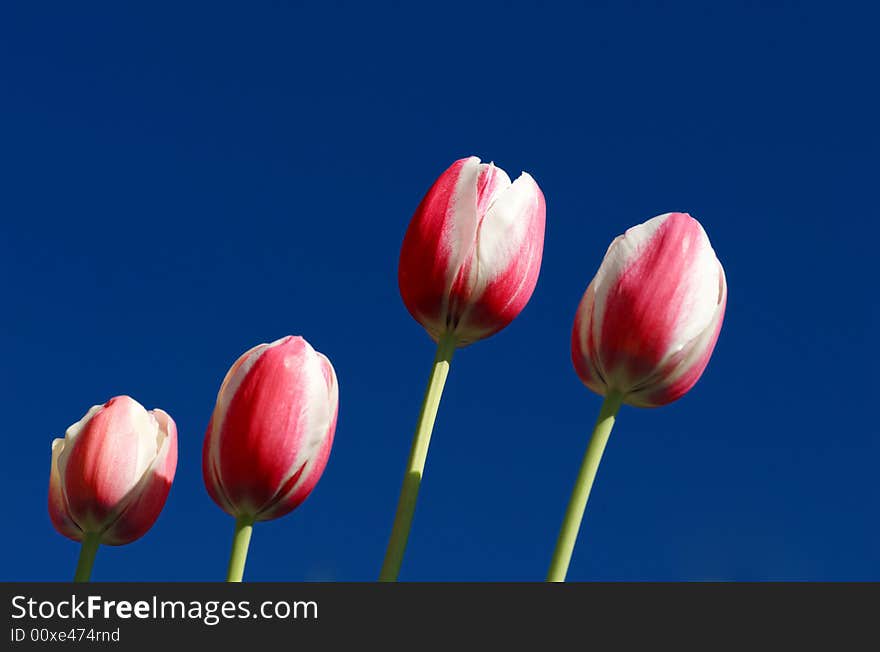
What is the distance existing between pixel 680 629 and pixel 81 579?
698mm

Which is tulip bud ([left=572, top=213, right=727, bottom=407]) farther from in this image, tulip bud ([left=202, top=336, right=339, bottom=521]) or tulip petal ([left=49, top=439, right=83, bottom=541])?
tulip petal ([left=49, top=439, right=83, bottom=541])

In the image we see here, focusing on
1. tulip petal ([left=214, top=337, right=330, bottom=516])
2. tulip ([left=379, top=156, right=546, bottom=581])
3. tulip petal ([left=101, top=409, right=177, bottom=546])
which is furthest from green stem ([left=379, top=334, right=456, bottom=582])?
tulip petal ([left=101, top=409, right=177, bottom=546])

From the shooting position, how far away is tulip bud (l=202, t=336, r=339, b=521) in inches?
43.1

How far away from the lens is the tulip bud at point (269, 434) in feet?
3.59

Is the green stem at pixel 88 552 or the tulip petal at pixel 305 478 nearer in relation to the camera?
the tulip petal at pixel 305 478

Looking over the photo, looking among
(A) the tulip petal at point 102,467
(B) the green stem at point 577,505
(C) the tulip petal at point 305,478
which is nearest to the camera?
(B) the green stem at point 577,505

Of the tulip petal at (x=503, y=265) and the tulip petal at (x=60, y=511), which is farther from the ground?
the tulip petal at (x=503, y=265)

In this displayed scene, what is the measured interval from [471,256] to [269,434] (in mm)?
287

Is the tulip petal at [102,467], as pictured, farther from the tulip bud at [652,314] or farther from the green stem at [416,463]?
the tulip bud at [652,314]

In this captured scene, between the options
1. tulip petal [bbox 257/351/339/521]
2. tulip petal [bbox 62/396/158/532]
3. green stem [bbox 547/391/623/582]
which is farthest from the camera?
tulip petal [bbox 62/396/158/532]

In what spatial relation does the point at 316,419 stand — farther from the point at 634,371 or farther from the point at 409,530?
the point at 634,371

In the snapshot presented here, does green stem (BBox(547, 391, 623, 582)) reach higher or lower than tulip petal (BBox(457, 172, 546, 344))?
lower

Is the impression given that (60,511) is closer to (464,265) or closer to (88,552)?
(88,552)

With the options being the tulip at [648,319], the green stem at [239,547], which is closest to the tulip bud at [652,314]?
the tulip at [648,319]
